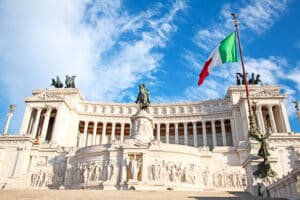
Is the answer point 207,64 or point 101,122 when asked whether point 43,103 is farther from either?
point 207,64

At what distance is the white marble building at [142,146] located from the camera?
2916cm

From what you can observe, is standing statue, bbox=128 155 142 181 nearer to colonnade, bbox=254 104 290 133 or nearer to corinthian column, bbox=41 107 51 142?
corinthian column, bbox=41 107 51 142

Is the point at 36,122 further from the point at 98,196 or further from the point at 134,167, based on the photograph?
the point at 98,196

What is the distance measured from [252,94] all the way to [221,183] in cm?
3524

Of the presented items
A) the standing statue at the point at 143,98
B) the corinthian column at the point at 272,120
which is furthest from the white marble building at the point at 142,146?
the standing statue at the point at 143,98

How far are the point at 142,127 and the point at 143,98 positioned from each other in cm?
495

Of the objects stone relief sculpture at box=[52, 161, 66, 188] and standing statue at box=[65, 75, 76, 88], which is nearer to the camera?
stone relief sculpture at box=[52, 161, 66, 188]

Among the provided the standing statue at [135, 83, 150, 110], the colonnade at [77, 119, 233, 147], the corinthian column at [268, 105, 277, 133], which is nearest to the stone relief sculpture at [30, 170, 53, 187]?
the standing statue at [135, 83, 150, 110]

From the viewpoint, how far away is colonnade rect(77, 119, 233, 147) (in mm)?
67188

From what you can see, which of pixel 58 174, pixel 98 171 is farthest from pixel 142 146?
pixel 58 174

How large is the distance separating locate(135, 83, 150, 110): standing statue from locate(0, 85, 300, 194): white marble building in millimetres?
1423

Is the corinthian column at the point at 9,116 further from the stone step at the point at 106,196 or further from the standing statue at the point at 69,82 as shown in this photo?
the stone step at the point at 106,196

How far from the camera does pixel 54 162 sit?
38406mm

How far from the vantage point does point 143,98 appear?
37.9 m
